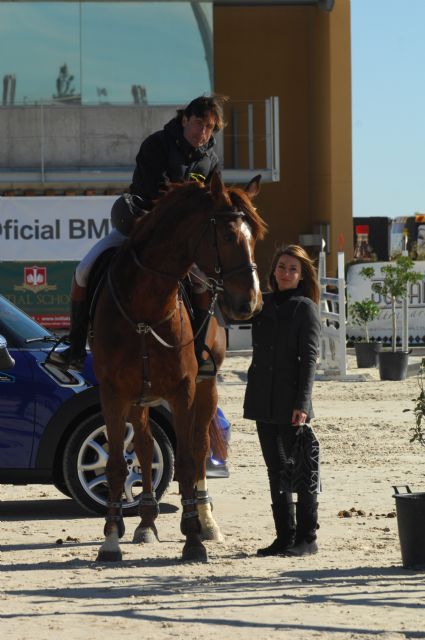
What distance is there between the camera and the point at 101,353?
9.23 meters

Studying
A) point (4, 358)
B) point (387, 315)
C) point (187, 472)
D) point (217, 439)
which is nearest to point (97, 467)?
point (217, 439)

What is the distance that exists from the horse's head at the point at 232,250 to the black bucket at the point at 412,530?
141 cm

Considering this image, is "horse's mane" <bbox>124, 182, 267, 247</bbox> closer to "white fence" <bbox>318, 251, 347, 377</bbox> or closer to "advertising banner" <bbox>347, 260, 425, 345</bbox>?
"white fence" <bbox>318, 251, 347, 377</bbox>

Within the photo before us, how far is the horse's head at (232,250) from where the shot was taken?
8.34m

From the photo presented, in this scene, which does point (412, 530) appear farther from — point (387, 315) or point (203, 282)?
point (387, 315)

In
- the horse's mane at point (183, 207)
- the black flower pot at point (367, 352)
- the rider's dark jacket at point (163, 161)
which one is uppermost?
the rider's dark jacket at point (163, 161)

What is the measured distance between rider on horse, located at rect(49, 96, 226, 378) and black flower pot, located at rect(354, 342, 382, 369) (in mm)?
19226

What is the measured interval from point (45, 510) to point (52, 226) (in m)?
13.6

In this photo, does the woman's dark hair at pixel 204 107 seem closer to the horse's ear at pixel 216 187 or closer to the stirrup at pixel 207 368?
the horse's ear at pixel 216 187

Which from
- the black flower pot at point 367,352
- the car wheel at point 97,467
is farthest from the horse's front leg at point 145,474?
the black flower pot at point 367,352

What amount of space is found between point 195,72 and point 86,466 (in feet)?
76.5

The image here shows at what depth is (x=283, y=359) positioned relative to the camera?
925 cm

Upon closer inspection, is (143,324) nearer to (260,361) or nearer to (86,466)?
(260,361)

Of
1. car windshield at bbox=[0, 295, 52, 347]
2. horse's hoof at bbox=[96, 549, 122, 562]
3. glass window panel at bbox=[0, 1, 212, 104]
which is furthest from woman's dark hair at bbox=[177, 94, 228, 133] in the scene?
glass window panel at bbox=[0, 1, 212, 104]
